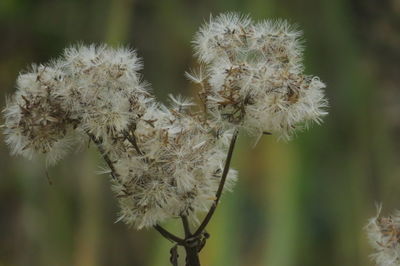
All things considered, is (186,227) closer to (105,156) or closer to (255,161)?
(105,156)

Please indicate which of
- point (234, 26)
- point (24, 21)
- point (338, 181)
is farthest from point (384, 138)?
point (234, 26)

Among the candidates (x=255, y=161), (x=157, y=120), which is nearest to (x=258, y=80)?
(x=157, y=120)

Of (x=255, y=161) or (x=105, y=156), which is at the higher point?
(x=255, y=161)

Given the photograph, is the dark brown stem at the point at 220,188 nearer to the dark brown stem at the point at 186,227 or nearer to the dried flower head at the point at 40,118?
the dark brown stem at the point at 186,227

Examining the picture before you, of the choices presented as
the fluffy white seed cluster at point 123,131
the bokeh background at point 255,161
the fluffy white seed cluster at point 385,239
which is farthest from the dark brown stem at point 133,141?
the bokeh background at point 255,161

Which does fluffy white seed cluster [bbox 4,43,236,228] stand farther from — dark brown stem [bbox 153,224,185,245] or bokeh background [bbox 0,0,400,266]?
bokeh background [bbox 0,0,400,266]

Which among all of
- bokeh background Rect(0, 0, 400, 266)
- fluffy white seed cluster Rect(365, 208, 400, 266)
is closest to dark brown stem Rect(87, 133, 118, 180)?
fluffy white seed cluster Rect(365, 208, 400, 266)

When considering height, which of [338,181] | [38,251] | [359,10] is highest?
[359,10]

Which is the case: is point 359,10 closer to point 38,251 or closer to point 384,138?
point 384,138
